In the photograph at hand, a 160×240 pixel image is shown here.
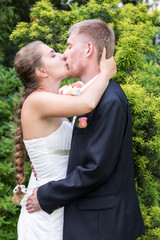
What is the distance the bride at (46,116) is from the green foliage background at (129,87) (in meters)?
0.67

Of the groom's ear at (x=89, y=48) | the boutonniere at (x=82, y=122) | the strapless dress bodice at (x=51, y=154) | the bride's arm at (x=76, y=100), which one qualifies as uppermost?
the groom's ear at (x=89, y=48)

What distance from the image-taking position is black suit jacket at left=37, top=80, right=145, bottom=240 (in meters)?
2.07

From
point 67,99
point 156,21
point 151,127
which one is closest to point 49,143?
point 67,99

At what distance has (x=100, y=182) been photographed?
2.11 meters

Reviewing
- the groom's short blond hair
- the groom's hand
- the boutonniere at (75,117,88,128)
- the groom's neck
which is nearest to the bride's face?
the groom's neck

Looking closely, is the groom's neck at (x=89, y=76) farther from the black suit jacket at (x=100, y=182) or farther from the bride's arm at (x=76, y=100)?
the black suit jacket at (x=100, y=182)

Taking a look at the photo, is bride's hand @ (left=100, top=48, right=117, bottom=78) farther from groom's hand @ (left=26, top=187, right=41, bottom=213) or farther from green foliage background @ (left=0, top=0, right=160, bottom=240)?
groom's hand @ (left=26, top=187, right=41, bottom=213)

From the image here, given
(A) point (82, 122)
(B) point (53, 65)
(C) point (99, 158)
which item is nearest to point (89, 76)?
(B) point (53, 65)

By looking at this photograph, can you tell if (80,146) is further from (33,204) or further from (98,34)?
(98,34)

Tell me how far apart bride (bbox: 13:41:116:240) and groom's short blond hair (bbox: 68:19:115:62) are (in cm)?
9

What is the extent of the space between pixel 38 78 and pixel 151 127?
3.70ft

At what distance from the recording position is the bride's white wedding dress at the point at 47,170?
2.37m

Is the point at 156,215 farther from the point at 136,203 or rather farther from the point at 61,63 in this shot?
the point at 61,63

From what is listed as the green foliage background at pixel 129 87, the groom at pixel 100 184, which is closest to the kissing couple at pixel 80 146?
the groom at pixel 100 184
